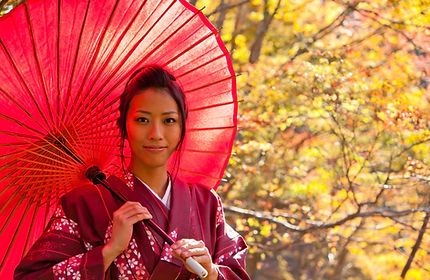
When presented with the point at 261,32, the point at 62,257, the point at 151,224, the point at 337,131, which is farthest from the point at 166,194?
the point at 261,32

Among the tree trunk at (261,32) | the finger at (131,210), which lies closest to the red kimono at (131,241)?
the finger at (131,210)

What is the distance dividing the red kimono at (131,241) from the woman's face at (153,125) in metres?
0.14

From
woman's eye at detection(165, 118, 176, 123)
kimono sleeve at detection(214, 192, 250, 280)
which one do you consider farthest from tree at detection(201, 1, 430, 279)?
woman's eye at detection(165, 118, 176, 123)

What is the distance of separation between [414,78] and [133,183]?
251 inches

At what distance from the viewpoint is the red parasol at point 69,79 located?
80.7 inches

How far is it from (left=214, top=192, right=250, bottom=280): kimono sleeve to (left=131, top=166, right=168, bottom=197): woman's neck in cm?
28

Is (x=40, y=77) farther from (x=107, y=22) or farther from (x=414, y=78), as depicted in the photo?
(x=414, y=78)

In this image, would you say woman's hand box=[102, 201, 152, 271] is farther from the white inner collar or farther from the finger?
the white inner collar

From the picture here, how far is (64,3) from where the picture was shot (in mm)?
2057

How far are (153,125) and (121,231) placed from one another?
42 cm

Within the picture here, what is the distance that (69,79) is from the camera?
7.13ft

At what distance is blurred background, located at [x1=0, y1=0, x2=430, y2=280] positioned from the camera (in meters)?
6.09

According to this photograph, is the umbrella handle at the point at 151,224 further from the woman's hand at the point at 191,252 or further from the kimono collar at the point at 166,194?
the kimono collar at the point at 166,194

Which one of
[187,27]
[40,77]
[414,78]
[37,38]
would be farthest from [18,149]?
[414,78]
